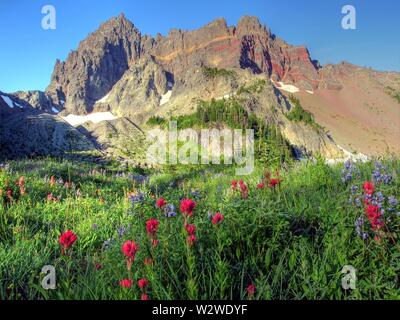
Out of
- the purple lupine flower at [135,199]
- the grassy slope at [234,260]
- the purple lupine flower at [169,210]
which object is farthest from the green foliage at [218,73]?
the grassy slope at [234,260]

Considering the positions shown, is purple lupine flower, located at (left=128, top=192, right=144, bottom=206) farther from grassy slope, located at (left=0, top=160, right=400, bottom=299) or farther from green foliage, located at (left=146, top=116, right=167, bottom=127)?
green foliage, located at (left=146, top=116, right=167, bottom=127)

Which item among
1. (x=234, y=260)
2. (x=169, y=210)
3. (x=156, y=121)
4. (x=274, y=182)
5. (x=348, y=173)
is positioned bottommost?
(x=234, y=260)

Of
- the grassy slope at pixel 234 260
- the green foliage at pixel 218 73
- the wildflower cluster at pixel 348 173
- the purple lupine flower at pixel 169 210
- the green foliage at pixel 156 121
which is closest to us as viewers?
the grassy slope at pixel 234 260

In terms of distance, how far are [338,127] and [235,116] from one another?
3486 inches

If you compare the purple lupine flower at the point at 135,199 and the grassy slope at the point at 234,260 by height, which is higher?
the purple lupine flower at the point at 135,199

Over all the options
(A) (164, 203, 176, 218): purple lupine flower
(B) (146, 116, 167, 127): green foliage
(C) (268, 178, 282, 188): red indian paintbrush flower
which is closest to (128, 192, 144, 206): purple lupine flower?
(A) (164, 203, 176, 218): purple lupine flower

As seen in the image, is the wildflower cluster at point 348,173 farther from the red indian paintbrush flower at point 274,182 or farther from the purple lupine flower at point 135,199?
the purple lupine flower at point 135,199

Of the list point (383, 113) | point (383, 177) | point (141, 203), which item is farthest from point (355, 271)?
point (383, 113)

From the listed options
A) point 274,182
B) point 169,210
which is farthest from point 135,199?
point 274,182

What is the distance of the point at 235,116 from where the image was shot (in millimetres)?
83375

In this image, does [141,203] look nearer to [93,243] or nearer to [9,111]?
[93,243]

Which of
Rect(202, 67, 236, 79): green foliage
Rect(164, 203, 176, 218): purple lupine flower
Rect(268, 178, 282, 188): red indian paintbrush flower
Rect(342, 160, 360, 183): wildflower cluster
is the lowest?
Rect(164, 203, 176, 218): purple lupine flower

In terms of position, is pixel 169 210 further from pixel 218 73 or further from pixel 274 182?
pixel 218 73

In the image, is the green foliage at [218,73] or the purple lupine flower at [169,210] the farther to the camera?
the green foliage at [218,73]
